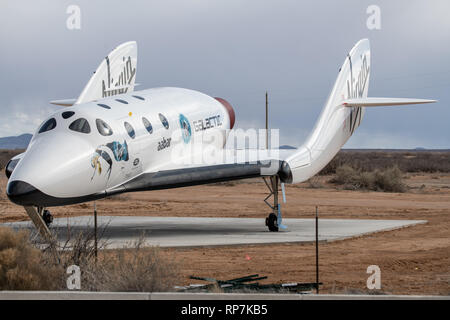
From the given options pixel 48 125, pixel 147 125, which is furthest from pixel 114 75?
pixel 48 125

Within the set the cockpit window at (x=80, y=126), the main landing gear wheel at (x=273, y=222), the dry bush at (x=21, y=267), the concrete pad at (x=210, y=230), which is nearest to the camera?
the dry bush at (x=21, y=267)

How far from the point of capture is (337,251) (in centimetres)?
1905

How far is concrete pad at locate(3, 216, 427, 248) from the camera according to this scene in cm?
2064

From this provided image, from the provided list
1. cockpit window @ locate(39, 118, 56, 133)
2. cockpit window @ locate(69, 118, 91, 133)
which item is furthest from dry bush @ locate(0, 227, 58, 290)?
cockpit window @ locate(39, 118, 56, 133)

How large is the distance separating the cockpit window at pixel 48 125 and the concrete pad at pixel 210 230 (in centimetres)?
240

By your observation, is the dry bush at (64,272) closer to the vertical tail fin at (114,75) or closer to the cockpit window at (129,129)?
the cockpit window at (129,129)

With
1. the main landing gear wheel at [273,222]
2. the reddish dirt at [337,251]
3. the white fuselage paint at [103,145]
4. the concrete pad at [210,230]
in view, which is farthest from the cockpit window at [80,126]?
the main landing gear wheel at [273,222]

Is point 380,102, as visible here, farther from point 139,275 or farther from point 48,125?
point 139,275

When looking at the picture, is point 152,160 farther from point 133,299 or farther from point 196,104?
point 133,299

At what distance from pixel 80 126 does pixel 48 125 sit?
80cm

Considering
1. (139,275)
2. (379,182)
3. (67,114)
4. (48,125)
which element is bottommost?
(379,182)

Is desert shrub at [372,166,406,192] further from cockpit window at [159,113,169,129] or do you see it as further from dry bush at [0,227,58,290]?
dry bush at [0,227,58,290]

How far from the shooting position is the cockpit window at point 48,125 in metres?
18.4

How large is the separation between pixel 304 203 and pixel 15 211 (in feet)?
48.8
